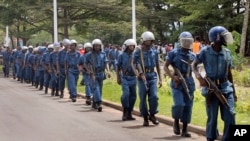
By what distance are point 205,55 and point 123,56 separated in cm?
422

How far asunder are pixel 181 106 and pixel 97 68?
491 centimetres

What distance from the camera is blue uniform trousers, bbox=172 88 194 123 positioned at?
1038 centimetres

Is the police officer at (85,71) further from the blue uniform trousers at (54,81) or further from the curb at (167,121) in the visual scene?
the blue uniform trousers at (54,81)

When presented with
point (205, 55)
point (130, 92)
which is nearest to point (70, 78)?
point (130, 92)

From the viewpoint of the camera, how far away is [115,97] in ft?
56.9

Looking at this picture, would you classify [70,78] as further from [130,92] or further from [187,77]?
[187,77]

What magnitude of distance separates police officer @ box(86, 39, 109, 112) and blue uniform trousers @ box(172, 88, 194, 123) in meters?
4.53

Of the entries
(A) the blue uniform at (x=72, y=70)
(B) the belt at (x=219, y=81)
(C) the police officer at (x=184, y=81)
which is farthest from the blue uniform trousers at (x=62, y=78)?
(B) the belt at (x=219, y=81)

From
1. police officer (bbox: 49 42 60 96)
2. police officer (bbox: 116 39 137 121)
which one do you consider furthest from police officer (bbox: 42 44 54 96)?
police officer (bbox: 116 39 137 121)

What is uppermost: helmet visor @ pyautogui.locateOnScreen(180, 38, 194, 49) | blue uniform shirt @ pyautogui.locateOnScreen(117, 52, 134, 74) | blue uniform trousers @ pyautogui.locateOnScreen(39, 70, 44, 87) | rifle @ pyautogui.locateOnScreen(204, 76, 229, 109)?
helmet visor @ pyautogui.locateOnScreen(180, 38, 194, 49)

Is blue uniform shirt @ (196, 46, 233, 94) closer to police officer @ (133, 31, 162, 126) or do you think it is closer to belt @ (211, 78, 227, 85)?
belt @ (211, 78, 227, 85)

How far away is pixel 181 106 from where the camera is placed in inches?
409

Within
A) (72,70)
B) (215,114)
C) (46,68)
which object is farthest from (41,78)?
(215,114)

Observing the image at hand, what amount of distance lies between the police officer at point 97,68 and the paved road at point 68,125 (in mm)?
404
